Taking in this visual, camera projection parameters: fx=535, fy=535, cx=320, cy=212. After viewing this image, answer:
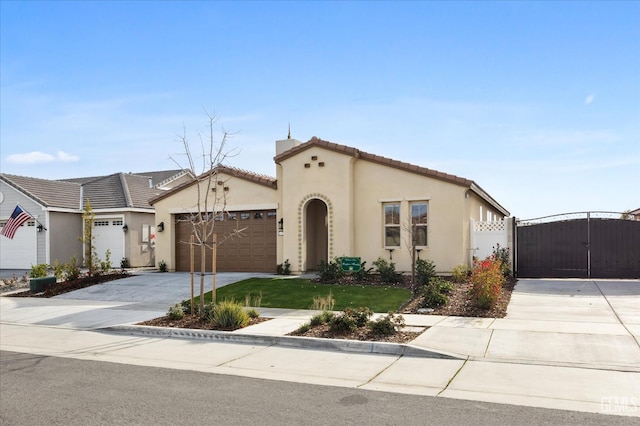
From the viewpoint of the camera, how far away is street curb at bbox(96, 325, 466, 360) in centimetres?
866

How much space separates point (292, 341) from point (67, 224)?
21777 millimetres

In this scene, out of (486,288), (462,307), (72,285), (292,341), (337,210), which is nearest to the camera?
(292,341)

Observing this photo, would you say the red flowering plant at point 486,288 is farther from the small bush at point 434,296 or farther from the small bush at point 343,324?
the small bush at point 343,324

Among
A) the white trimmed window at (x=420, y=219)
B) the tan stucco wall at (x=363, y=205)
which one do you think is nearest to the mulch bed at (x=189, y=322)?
the tan stucco wall at (x=363, y=205)

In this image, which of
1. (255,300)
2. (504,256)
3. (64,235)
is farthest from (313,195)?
(64,235)

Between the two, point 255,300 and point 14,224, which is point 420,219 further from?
point 14,224

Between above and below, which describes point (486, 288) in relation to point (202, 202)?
below

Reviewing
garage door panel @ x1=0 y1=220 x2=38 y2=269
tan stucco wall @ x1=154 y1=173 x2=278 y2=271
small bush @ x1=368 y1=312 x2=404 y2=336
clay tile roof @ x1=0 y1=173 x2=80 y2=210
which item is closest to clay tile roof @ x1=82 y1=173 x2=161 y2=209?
clay tile roof @ x1=0 y1=173 x2=80 y2=210

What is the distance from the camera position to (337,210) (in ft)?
62.9

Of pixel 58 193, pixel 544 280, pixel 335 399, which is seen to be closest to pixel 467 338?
pixel 335 399

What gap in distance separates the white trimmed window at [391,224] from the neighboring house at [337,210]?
1.4 inches

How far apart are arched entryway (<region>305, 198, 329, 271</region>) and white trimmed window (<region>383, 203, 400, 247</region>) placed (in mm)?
2894

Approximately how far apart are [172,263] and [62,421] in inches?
682

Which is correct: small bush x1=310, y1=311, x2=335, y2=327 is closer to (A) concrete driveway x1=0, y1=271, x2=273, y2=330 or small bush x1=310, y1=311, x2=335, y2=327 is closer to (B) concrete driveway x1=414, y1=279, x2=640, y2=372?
(B) concrete driveway x1=414, y1=279, x2=640, y2=372
